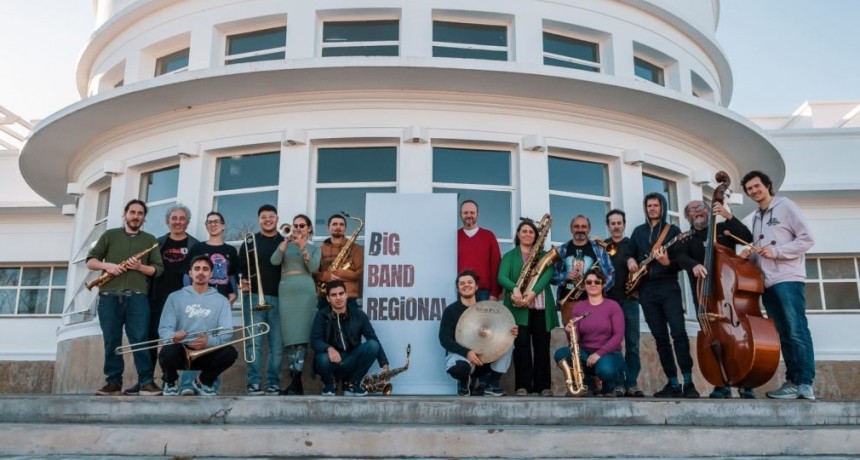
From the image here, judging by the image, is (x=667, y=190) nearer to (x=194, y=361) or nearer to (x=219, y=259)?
(x=219, y=259)

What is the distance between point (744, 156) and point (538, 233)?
535 cm

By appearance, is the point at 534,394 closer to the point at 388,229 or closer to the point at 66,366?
the point at 388,229

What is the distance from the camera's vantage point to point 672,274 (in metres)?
7.40

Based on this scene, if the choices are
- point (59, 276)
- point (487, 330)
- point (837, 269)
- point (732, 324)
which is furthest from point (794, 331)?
point (59, 276)

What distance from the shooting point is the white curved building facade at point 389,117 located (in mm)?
9641

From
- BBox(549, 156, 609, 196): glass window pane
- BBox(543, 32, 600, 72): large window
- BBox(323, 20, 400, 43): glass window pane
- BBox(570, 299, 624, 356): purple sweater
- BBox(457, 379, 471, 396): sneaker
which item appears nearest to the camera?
BBox(570, 299, 624, 356): purple sweater

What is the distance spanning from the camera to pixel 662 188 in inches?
436

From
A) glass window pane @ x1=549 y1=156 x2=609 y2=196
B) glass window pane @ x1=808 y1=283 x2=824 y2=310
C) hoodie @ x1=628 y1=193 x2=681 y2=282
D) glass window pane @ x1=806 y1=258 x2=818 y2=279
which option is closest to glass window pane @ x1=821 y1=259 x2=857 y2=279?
glass window pane @ x1=806 y1=258 x2=818 y2=279

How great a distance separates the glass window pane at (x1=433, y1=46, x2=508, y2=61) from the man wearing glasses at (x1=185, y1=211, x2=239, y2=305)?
→ 14.3ft

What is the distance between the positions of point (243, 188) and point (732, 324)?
6.46m

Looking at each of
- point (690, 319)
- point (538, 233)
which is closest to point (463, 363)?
point (538, 233)

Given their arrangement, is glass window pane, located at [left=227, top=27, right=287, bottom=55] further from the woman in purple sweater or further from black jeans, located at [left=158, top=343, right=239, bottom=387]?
the woman in purple sweater

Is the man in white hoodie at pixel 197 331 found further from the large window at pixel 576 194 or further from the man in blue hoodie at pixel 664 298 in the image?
the large window at pixel 576 194

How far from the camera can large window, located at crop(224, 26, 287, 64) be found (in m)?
10.9
